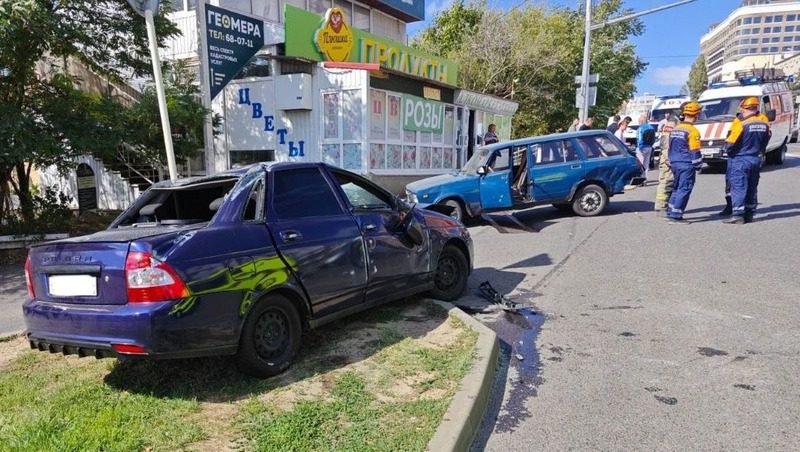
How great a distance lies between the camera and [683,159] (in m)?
9.38

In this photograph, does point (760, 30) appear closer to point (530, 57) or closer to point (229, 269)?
point (530, 57)

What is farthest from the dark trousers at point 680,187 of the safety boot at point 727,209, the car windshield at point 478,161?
the car windshield at point 478,161

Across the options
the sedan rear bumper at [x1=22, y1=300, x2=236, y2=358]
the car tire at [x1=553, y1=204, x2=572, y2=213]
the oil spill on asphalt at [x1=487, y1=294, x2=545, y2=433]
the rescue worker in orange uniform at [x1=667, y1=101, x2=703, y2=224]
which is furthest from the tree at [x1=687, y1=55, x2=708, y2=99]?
the sedan rear bumper at [x1=22, y1=300, x2=236, y2=358]

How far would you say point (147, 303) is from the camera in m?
3.23

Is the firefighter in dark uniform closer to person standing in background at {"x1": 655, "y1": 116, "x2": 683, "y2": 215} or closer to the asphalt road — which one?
the asphalt road

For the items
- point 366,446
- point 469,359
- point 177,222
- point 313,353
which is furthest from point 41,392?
point 469,359

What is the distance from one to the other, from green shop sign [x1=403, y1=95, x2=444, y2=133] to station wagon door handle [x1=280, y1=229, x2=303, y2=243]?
12.5m

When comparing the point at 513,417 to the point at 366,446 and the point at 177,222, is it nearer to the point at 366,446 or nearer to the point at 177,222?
the point at 366,446

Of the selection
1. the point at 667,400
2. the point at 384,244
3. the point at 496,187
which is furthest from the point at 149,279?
the point at 496,187

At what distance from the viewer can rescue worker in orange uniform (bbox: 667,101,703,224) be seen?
9336 millimetres

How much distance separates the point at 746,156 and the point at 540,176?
349cm

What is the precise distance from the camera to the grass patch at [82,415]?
2910 mm

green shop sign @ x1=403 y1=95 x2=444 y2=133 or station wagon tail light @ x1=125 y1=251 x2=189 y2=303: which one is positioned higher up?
green shop sign @ x1=403 y1=95 x2=444 y2=133

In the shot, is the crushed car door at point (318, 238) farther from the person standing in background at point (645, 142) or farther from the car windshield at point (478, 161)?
the person standing in background at point (645, 142)
